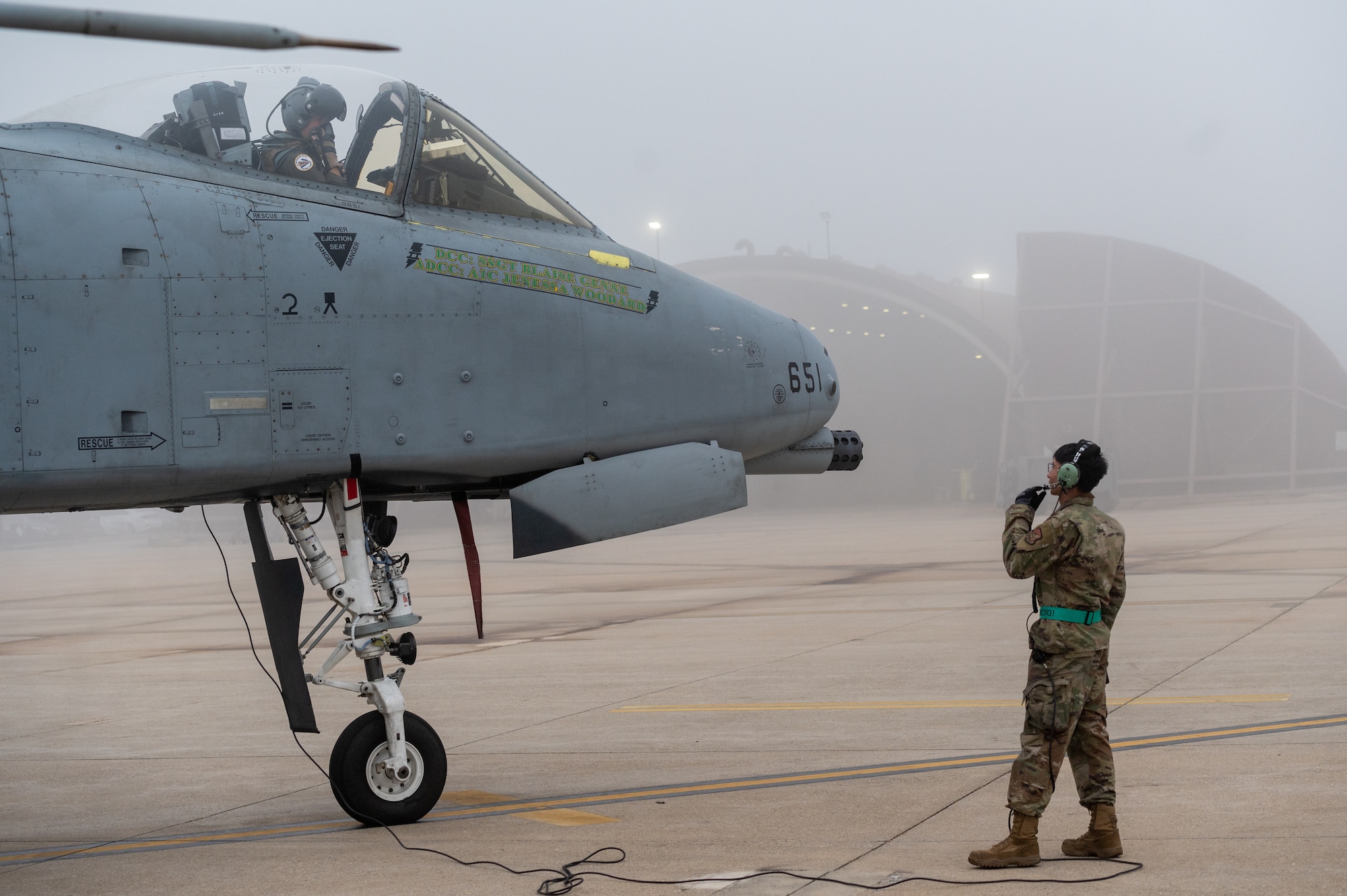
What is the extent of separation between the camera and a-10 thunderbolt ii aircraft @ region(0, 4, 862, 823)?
6.73 m

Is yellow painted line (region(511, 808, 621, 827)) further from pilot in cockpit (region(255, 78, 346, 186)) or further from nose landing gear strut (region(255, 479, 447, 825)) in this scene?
pilot in cockpit (region(255, 78, 346, 186))

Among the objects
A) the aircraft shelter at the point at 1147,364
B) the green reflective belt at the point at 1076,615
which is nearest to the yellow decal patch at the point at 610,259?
the green reflective belt at the point at 1076,615

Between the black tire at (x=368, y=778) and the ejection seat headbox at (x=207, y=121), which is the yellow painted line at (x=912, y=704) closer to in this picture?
the black tire at (x=368, y=778)

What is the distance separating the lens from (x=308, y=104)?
7.50 metres

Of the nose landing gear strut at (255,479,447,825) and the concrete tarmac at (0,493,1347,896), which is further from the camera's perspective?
the nose landing gear strut at (255,479,447,825)

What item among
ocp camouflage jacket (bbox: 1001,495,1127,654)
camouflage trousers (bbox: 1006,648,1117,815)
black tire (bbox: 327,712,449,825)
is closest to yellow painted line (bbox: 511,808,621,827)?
black tire (bbox: 327,712,449,825)

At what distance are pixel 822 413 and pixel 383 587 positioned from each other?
11.2 feet

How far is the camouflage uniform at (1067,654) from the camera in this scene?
6.04 metres

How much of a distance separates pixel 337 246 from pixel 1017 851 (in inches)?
200

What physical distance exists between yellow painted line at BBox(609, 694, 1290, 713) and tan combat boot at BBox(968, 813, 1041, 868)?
4.92 meters

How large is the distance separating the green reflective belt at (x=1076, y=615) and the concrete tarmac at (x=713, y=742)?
47.2 inches

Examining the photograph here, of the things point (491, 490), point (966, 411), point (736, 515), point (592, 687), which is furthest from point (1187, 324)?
point (491, 490)

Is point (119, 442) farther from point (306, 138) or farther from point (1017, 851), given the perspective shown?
point (1017, 851)

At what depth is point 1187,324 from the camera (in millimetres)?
60469
